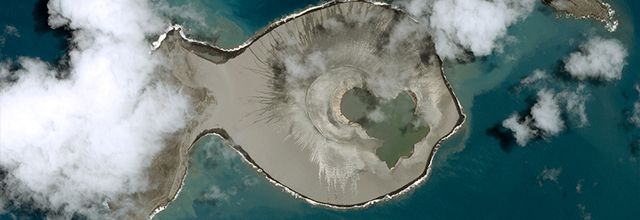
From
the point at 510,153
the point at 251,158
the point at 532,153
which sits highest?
the point at 251,158

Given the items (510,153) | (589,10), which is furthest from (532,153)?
(589,10)

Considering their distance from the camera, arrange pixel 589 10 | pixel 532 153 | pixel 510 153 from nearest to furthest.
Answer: pixel 589 10, pixel 532 153, pixel 510 153

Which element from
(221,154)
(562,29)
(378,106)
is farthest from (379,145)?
(562,29)

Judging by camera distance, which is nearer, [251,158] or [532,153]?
[532,153]

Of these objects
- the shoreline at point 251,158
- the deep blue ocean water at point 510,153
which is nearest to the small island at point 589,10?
the deep blue ocean water at point 510,153

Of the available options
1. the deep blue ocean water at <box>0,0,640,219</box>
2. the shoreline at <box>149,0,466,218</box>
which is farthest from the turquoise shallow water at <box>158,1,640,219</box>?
the shoreline at <box>149,0,466,218</box>

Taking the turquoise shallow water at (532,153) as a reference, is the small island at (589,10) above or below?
above

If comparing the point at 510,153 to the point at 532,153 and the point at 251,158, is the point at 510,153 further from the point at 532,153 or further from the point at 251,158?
the point at 251,158

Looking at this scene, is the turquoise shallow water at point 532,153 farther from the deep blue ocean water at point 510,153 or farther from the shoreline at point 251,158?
the shoreline at point 251,158
